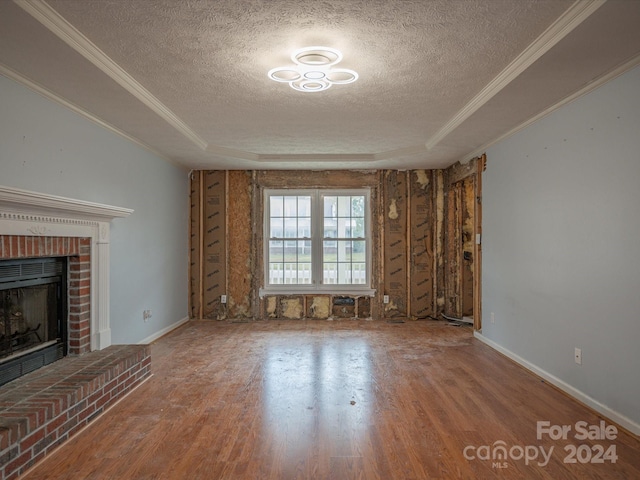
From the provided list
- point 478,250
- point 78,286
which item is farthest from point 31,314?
point 478,250

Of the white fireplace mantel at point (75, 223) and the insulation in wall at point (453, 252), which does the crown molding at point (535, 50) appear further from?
the white fireplace mantel at point (75, 223)

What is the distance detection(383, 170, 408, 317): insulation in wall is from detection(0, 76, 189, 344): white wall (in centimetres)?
321

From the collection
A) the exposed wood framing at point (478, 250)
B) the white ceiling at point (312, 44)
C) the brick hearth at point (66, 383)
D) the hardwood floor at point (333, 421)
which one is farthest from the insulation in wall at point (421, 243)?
the brick hearth at point (66, 383)

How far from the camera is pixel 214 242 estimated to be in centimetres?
659

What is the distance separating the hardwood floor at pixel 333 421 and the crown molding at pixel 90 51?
242cm

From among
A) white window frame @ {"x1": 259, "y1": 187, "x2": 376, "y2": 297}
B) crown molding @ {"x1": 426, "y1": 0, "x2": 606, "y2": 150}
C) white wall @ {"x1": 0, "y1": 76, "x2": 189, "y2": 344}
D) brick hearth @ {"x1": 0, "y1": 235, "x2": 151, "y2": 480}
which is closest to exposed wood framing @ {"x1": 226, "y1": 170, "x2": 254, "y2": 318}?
white window frame @ {"x1": 259, "y1": 187, "x2": 376, "y2": 297}

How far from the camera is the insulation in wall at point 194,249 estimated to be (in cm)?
655

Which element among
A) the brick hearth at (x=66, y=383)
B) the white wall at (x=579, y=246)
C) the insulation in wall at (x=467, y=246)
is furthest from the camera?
the insulation in wall at (x=467, y=246)

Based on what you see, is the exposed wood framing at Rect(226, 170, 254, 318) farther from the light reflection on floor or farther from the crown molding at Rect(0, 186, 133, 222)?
the crown molding at Rect(0, 186, 133, 222)

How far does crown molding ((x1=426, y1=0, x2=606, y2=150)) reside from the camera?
2.11 meters

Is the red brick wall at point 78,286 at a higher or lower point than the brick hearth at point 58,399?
higher

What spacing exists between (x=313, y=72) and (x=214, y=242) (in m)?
4.21

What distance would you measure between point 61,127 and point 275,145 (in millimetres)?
2443

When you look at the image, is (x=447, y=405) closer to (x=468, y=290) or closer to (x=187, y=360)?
(x=187, y=360)
